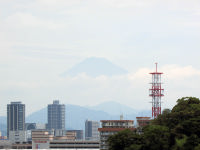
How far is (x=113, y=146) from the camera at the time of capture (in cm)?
5656

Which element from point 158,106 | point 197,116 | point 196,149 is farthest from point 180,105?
point 158,106

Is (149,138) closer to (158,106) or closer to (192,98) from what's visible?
(192,98)

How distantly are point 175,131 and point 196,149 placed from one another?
7.46 metres

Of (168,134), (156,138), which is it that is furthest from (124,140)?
(168,134)

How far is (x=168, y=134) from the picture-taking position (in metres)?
53.9

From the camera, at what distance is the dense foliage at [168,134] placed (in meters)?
53.3

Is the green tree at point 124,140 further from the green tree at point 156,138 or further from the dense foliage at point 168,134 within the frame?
the green tree at point 156,138

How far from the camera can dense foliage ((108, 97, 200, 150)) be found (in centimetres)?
Answer: 5334

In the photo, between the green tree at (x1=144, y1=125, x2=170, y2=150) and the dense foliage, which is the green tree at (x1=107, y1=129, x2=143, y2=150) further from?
the green tree at (x1=144, y1=125, x2=170, y2=150)

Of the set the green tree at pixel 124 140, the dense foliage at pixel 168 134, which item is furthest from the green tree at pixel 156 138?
the green tree at pixel 124 140

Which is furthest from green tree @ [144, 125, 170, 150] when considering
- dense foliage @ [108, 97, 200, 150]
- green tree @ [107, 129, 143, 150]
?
green tree @ [107, 129, 143, 150]

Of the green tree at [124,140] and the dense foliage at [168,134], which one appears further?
the green tree at [124,140]

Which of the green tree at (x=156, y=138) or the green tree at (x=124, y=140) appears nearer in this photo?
the green tree at (x=156, y=138)

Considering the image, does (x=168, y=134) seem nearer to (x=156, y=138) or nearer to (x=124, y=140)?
(x=156, y=138)
